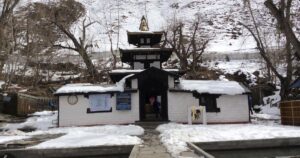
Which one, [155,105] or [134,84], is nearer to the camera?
[134,84]

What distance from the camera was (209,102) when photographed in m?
24.1

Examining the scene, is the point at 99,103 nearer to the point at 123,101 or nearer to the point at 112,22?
the point at 123,101

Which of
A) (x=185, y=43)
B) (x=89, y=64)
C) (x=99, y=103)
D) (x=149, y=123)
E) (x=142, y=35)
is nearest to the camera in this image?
(x=149, y=123)

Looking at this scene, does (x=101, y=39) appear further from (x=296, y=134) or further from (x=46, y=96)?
(x=296, y=134)

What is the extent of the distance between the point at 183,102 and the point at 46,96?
1775 cm

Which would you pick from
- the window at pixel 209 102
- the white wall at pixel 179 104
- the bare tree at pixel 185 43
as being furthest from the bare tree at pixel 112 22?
the window at pixel 209 102

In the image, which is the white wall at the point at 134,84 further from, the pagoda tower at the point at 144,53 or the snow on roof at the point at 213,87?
the pagoda tower at the point at 144,53

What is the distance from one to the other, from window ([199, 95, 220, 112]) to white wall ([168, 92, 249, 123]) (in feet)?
0.73

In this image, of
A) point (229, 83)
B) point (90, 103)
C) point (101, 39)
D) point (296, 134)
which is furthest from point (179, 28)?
point (296, 134)

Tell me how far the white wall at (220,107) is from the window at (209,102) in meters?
0.22

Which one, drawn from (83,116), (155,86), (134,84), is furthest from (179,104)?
(83,116)

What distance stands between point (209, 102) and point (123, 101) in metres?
5.34

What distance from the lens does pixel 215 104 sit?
78.8 feet

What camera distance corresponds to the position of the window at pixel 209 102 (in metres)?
24.0
